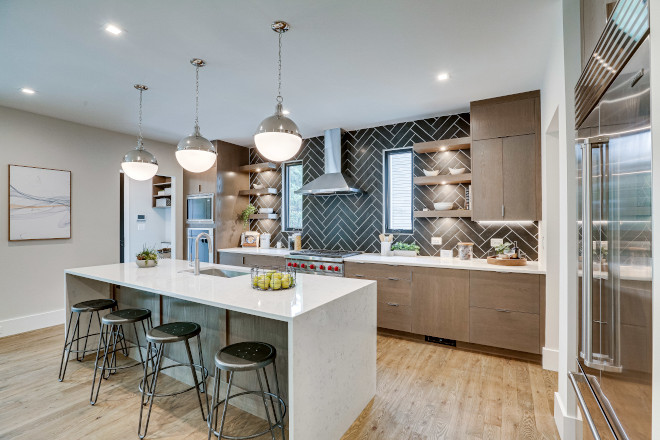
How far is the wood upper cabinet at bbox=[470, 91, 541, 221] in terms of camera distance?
10.6 feet

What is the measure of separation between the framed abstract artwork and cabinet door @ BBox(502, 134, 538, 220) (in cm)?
532

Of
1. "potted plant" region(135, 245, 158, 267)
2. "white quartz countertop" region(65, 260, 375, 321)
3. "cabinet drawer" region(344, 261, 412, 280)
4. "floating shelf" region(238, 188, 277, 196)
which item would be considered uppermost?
"floating shelf" region(238, 188, 277, 196)

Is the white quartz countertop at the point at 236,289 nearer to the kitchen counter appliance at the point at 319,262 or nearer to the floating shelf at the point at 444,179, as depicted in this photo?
the kitchen counter appliance at the point at 319,262

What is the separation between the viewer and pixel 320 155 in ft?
16.7

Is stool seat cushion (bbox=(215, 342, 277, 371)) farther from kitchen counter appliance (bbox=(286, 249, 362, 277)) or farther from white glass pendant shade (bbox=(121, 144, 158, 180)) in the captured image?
kitchen counter appliance (bbox=(286, 249, 362, 277))

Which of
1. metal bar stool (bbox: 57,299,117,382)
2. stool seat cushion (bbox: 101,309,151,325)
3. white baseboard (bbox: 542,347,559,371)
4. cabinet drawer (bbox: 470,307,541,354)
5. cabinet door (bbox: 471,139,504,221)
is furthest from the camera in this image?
cabinet door (bbox: 471,139,504,221)

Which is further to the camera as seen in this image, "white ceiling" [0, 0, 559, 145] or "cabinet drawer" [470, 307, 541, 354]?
"cabinet drawer" [470, 307, 541, 354]

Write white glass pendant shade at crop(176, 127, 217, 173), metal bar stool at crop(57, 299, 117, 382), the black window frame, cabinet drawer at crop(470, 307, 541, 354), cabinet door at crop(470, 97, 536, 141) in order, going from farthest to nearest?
the black window frame, cabinet door at crop(470, 97, 536, 141), cabinet drawer at crop(470, 307, 541, 354), metal bar stool at crop(57, 299, 117, 382), white glass pendant shade at crop(176, 127, 217, 173)

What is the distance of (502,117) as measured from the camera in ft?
11.1

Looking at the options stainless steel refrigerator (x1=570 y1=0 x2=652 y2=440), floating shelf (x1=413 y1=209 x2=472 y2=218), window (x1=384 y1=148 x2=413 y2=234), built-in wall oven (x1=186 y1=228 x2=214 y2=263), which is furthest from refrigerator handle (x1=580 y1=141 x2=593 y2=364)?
built-in wall oven (x1=186 y1=228 x2=214 y2=263)

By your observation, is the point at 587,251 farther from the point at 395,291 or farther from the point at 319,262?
the point at 319,262

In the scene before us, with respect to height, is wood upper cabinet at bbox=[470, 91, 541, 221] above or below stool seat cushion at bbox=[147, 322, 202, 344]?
above

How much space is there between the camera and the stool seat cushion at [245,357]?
1.70m

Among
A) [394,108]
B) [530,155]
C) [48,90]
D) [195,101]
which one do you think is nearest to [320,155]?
[394,108]
